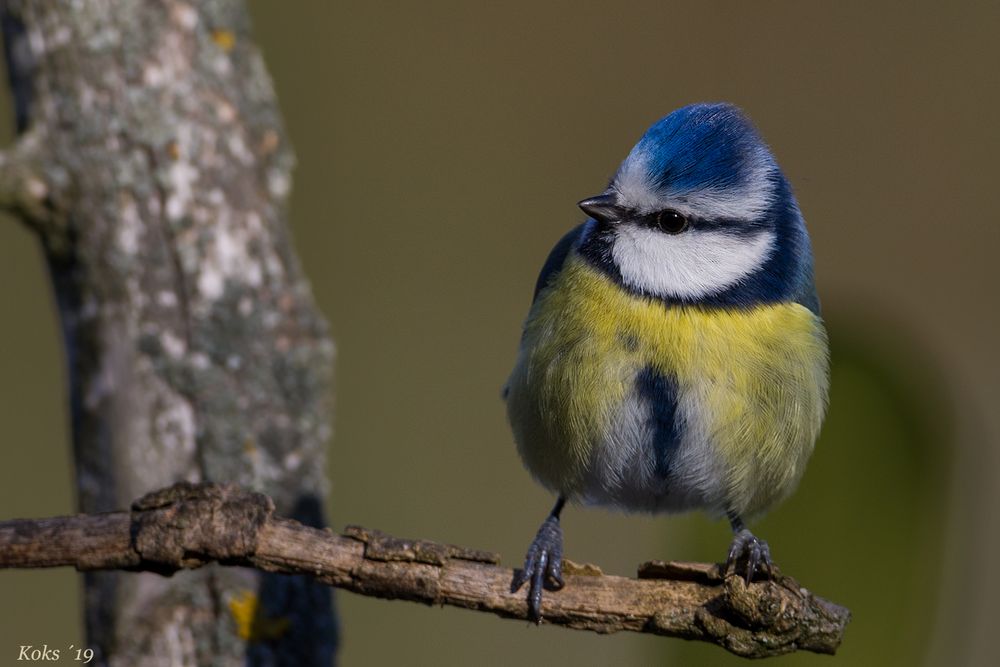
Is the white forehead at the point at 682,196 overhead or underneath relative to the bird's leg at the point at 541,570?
overhead

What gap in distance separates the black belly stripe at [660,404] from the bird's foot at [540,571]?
0.70 feet

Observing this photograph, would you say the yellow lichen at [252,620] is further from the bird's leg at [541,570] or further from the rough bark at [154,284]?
the bird's leg at [541,570]

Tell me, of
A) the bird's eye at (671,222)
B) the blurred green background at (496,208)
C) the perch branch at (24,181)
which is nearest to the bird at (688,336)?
the bird's eye at (671,222)

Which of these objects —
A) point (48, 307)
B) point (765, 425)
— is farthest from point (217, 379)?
point (48, 307)

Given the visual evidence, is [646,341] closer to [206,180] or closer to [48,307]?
[206,180]

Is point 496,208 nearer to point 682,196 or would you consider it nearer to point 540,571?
point 682,196

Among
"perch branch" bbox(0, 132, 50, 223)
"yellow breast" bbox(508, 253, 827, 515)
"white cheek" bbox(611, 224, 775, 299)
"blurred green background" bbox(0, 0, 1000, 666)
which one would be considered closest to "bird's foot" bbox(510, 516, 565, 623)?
"yellow breast" bbox(508, 253, 827, 515)

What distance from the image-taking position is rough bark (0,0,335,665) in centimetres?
161

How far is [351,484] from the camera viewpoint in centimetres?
315

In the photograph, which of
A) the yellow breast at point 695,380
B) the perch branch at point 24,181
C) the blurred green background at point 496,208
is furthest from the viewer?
the blurred green background at point 496,208

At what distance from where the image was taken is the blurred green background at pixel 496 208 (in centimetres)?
303

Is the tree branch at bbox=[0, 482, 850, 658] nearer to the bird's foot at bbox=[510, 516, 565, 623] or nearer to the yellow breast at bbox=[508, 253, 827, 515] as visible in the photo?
the bird's foot at bbox=[510, 516, 565, 623]

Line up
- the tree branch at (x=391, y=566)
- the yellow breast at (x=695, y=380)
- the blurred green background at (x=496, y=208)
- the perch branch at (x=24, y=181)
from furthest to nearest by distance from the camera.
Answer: the blurred green background at (x=496, y=208), the perch branch at (x=24, y=181), the yellow breast at (x=695, y=380), the tree branch at (x=391, y=566)

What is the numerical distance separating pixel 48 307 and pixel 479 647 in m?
1.69
